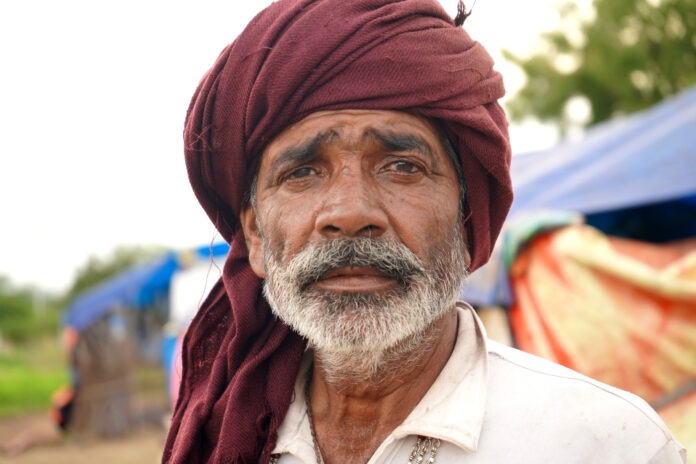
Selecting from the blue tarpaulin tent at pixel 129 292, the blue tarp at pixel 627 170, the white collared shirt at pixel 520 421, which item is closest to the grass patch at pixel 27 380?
the blue tarpaulin tent at pixel 129 292

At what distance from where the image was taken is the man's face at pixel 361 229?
1845 millimetres

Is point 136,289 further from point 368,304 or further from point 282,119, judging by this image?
point 368,304

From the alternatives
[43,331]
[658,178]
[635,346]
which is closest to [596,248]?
[635,346]

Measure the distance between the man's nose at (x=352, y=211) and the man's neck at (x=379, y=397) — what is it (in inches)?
14.2

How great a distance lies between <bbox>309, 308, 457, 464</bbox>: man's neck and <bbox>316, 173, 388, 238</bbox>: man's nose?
0.36m

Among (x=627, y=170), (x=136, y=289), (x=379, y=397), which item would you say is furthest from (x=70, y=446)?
(x=379, y=397)

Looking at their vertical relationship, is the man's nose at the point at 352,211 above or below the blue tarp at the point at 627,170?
above

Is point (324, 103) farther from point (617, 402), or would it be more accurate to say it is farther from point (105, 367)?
point (105, 367)

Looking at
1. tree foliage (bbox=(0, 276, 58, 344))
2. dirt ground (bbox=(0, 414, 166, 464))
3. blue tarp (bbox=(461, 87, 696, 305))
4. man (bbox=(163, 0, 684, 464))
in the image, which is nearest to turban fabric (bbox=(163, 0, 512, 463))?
man (bbox=(163, 0, 684, 464))

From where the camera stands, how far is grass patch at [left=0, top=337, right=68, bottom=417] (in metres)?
18.7

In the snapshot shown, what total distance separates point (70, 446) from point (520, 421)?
45.3 feet

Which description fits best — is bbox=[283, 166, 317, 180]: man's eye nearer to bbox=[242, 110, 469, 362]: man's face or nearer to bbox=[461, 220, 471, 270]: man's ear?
bbox=[242, 110, 469, 362]: man's face

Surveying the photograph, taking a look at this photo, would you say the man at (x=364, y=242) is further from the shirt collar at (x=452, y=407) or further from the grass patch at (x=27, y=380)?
the grass patch at (x=27, y=380)

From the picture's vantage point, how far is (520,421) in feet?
5.59
